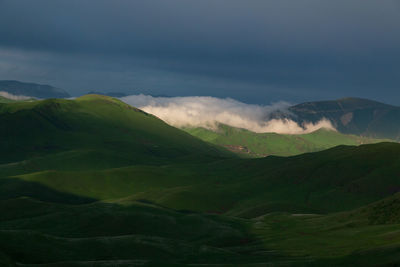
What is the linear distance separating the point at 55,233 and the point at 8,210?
5848cm

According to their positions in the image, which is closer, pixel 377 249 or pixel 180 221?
pixel 377 249

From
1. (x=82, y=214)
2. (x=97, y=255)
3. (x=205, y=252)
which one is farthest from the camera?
(x=82, y=214)

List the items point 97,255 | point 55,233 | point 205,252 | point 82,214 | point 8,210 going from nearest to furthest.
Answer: point 97,255
point 205,252
point 55,233
point 82,214
point 8,210

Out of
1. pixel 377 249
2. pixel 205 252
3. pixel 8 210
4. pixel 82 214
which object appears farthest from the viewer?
pixel 8 210

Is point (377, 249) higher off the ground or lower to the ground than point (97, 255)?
higher

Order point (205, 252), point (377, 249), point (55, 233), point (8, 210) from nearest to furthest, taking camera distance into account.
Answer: point (377, 249)
point (205, 252)
point (55, 233)
point (8, 210)

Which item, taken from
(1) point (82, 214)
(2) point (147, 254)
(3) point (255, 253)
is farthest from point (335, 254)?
(1) point (82, 214)

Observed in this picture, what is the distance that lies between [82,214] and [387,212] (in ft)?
279

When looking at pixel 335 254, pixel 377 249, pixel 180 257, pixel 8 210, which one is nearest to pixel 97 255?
pixel 180 257

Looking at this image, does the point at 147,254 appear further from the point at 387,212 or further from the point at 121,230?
the point at 387,212

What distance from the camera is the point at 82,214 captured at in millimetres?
142375

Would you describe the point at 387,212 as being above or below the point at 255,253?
above

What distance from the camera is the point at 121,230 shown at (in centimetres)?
13050

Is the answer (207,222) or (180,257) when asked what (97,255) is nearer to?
(180,257)
